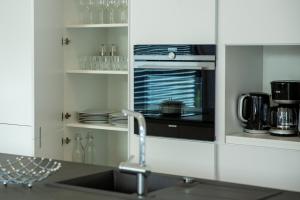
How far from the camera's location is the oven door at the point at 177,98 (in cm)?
353

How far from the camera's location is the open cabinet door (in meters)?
4.05

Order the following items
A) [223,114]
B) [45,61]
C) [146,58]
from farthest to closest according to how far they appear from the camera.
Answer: [45,61] → [146,58] → [223,114]

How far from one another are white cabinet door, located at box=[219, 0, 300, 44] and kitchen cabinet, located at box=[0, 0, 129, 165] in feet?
2.88

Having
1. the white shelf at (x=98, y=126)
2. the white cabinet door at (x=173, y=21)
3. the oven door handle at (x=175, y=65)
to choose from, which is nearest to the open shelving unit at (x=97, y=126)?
the white shelf at (x=98, y=126)

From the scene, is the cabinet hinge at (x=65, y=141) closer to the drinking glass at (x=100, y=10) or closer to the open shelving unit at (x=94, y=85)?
the open shelving unit at (x=94, y=85)

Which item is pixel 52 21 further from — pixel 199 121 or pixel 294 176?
pixel 294 176

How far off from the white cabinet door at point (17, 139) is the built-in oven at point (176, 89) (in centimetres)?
84

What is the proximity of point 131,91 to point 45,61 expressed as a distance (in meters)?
0.68

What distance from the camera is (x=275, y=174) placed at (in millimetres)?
3398

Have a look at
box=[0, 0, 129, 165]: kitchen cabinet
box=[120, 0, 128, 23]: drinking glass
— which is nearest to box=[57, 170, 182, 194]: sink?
box=[0, 0, 129, 165]: kitchen cabinet

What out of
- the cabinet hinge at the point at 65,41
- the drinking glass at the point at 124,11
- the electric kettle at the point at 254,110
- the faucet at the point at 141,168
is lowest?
the faucet at the point at 141,168

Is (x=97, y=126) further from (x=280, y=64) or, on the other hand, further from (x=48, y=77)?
(x=280, y=64)

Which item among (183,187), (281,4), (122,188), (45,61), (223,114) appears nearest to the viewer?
(183,187)

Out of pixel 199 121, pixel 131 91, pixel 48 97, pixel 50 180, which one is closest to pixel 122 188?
pixel 50 180
